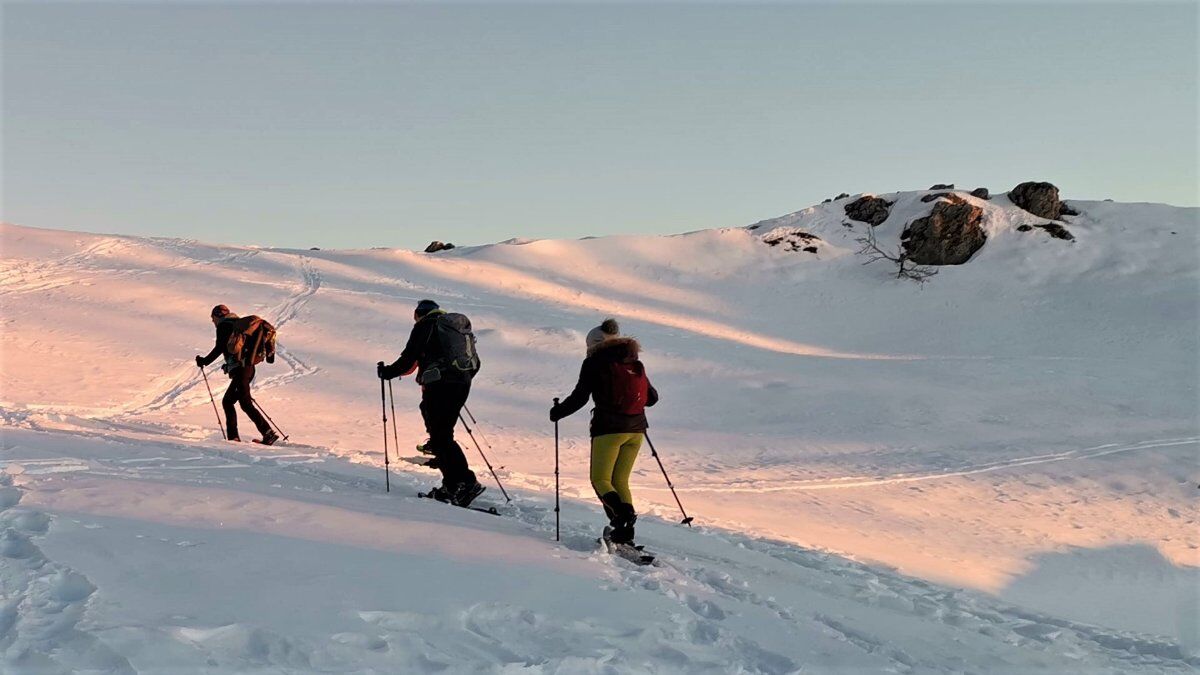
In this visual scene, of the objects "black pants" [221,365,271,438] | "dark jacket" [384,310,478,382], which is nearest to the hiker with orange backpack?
"black pants" [221,365,271,438]

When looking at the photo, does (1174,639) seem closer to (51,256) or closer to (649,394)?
(649,394)

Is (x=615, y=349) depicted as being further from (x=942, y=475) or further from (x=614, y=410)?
(x=942, y=475)

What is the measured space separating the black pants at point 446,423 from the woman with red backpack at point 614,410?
150 centimetres

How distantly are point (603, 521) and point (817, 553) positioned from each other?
1.95 m

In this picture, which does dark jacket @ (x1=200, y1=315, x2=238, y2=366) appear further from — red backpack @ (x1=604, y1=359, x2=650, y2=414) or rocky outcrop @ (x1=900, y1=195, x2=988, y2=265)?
rocky outcrop @ (x1=900, y1=195, x2=988, y2=265)

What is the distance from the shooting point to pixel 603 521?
7.45m

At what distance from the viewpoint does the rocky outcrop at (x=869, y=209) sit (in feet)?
134

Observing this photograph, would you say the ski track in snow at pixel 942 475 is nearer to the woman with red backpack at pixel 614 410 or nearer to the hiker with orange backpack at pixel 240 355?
the woman with red backpack at pixel 614 410

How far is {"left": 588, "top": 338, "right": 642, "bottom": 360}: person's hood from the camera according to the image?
6.00 m

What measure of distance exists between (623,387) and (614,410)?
183 millimetres

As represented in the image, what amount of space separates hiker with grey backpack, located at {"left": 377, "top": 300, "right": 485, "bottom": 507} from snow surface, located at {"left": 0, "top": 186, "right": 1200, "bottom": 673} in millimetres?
527

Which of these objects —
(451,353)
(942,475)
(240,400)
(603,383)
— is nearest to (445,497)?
(451,353)

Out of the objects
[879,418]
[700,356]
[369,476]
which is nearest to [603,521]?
[369,476]

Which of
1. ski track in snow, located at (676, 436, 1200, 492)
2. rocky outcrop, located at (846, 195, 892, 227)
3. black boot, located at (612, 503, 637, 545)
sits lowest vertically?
ski track in snow, located at (676, 436, 1200, 492)
